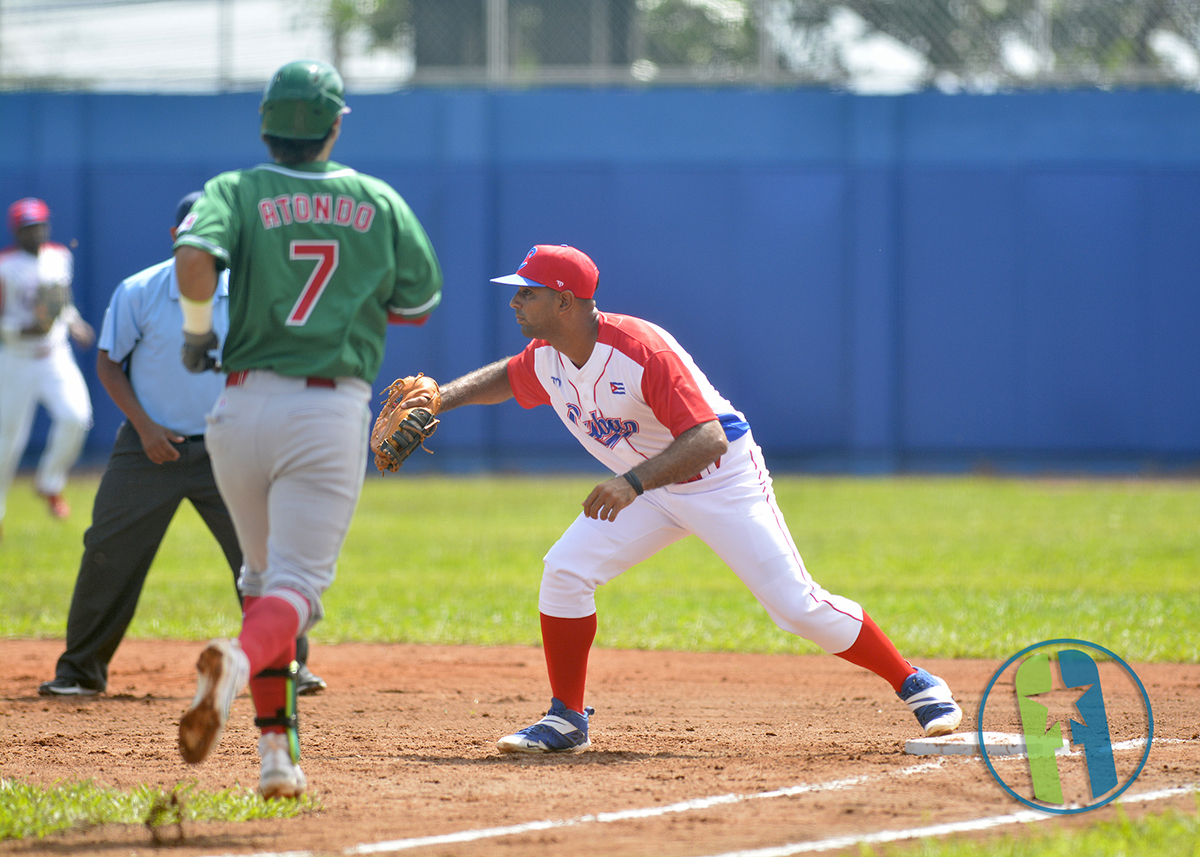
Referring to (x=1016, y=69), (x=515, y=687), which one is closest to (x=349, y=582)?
(x=515, y=687)

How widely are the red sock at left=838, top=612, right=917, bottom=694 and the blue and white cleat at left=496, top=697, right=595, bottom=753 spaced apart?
97cm

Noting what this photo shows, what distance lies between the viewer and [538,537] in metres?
11.8

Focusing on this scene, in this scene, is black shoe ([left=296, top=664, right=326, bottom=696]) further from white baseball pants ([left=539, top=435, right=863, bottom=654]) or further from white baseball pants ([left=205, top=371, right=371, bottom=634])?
white baseball pants ([left=205, top=371, right=371, bottom=634])

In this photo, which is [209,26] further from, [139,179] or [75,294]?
[75,294]

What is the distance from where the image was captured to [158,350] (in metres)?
5.74

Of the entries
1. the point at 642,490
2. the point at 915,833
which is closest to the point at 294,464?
the point at 642,490

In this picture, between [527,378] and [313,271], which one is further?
[527,378]

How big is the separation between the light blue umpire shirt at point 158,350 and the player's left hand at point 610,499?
7.46 ft

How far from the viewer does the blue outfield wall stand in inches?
699

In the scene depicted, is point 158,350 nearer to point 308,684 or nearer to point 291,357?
point 308,684

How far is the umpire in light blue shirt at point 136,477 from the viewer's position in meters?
5.72

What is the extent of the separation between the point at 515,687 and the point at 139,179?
1427 cm

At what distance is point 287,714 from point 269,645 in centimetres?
30

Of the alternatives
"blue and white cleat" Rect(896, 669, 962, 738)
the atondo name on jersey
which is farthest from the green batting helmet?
"blue and white cleat" Rect(896, 669, 962, 738)
